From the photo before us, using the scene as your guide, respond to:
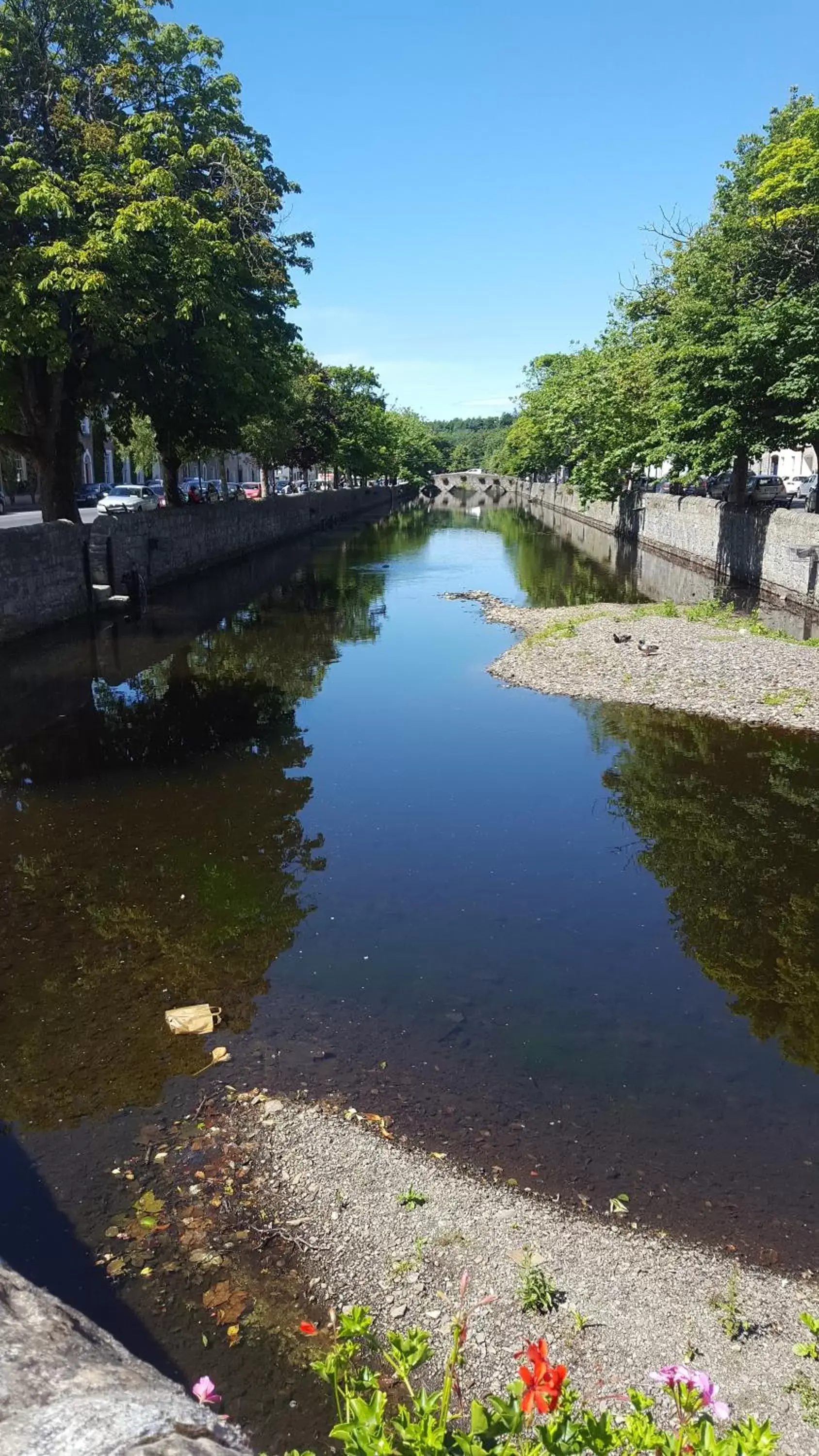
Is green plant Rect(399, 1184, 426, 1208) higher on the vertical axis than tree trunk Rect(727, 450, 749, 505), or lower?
lower

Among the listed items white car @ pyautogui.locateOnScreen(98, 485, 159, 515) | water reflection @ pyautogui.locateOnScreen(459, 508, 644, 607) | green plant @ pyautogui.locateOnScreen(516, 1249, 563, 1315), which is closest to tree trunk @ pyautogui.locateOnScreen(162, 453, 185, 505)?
white car @ pyautogui.locateOnScreen(98, 485, 159, 515)

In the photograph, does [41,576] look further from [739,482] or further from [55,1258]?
[739,482]

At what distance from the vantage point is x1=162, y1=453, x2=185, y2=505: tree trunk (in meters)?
34.2

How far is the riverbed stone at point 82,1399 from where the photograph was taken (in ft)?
8.34

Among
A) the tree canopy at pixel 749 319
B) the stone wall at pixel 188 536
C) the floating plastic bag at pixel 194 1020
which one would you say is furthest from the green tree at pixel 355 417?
the floating plastic bag at pixel 194 1020

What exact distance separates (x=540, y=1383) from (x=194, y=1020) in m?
4.96

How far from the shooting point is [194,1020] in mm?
7004

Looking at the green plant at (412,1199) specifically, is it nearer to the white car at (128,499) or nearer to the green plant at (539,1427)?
the green plant at (539,1427)

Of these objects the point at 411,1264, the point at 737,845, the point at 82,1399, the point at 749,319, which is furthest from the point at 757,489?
the point at 82,1399

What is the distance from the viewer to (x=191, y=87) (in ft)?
78.0

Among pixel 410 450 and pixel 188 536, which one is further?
pixel 410 450

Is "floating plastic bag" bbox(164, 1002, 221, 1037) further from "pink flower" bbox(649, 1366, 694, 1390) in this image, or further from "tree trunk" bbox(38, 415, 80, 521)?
"tree trunk" bbox(38, 415, 80, 521)

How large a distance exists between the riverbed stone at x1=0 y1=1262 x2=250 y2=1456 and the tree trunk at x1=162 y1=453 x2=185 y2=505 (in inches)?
1312

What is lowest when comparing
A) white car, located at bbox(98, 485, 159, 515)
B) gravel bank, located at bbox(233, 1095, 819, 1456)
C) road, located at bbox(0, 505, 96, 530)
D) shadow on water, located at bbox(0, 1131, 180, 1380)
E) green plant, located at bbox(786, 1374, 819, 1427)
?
shadow on water, located at bbox(0, 1131, 180, 1380)
